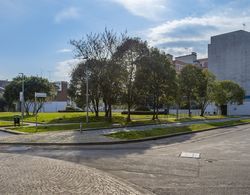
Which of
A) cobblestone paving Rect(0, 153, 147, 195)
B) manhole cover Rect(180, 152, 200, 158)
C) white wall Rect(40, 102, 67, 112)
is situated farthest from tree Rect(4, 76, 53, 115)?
white wall Rect(40, 102, 67, 112)

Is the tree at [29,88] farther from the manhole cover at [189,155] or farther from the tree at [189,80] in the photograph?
the manhole cover at [189,155]

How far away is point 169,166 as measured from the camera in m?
10.7

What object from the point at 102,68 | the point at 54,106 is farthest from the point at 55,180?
the point at 54,106

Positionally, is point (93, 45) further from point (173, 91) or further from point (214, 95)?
point (214, 95)

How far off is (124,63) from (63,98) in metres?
77.9

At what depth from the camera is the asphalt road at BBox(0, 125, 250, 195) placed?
26.5ft


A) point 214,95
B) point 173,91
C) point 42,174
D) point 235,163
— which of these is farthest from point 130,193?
point 214,95

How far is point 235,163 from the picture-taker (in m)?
11.3

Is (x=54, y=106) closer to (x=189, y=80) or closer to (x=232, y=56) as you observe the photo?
(x=232, y=56)

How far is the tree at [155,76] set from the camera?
117 feet

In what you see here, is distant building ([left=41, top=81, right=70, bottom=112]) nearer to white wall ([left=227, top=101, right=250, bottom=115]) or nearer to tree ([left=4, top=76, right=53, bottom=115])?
tree ([left=4, top=76, right=53, bottom=115])

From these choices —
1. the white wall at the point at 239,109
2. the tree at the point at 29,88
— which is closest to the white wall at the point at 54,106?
the tree at the point at 29,88

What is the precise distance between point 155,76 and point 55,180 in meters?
30.2

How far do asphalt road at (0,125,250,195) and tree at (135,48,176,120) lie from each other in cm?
1988
